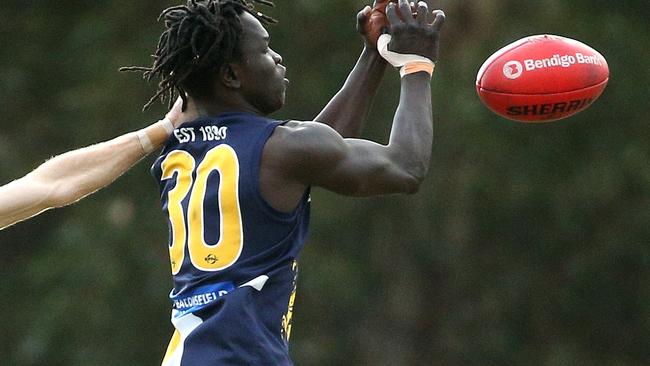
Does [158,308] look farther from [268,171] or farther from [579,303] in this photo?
[268,171]

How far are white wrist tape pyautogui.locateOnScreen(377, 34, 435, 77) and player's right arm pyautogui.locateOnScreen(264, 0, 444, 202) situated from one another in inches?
0.7

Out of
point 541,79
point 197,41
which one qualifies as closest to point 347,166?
point 197,41

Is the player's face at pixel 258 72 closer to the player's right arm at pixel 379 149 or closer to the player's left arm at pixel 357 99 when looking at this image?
the player's right arm at pixel 379 149

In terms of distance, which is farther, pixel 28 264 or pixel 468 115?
pixel 28 264

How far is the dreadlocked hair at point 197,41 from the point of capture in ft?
19.9

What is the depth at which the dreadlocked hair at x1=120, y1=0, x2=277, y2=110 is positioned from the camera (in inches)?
239

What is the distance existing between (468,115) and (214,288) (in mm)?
10037

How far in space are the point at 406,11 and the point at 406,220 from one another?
10175 millimetres

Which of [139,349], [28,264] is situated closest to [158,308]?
[139,349]

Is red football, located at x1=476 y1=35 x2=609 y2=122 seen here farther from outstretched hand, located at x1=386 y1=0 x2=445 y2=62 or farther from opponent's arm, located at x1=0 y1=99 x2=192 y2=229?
opponent's arm, located at x1=0 y1=99 x2=192 y2=229

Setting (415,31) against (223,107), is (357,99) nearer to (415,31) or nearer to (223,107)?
(415,31)

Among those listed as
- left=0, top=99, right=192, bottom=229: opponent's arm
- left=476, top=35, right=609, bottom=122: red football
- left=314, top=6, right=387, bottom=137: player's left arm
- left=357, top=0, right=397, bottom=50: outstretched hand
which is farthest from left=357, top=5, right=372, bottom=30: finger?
left=0, top=99, right=192, bottom=229: opponent's arm

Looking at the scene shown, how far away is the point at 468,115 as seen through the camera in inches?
617

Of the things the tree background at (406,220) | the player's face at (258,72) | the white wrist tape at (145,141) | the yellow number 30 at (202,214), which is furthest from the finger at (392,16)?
the tree background at (406,220)
